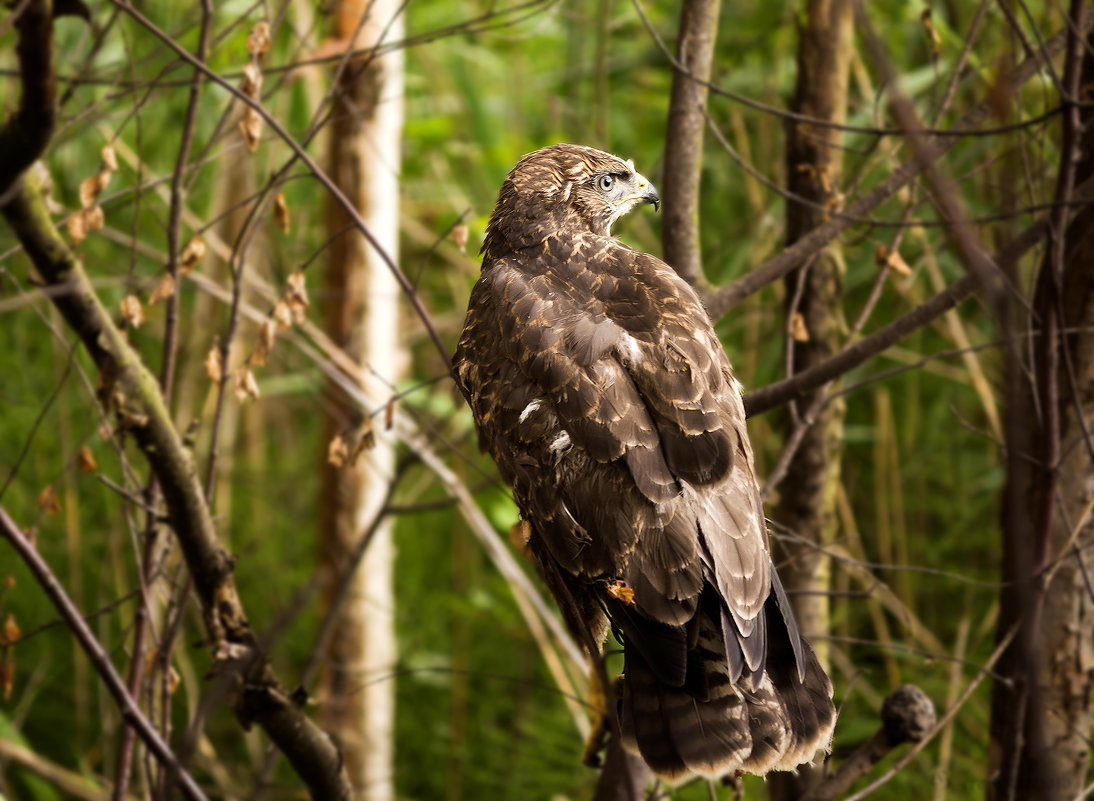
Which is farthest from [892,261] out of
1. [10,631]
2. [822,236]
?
[10,631]

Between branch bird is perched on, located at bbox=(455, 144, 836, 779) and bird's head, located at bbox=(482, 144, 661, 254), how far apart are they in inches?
12.7

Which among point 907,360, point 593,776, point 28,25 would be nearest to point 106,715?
point 593,776

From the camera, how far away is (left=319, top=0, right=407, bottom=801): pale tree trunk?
4070mm

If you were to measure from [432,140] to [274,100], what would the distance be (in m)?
0.78

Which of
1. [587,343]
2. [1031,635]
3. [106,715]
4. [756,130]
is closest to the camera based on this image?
[1031,635]

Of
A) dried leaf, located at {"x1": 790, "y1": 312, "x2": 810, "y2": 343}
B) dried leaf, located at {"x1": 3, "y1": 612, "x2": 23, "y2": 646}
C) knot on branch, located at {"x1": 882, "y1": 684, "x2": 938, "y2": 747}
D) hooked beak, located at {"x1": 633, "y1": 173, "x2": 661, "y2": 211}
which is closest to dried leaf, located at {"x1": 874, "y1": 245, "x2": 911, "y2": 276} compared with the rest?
dried leaf, located at {"x1": 790, "y1": 312, "x2": 810, "y2": 343}

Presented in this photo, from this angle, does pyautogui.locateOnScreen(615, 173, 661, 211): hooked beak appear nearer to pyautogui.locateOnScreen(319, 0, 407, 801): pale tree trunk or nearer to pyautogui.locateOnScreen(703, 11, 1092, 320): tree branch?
pyautogui.locateOnScreen(703, 11, 1092, 320): tree branch

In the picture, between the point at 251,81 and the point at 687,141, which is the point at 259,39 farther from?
the point at 687,141

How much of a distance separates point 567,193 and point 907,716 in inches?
50.3

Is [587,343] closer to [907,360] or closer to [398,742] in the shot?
[907,360]

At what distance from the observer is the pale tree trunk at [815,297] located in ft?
9.16

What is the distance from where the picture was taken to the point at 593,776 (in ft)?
15.2

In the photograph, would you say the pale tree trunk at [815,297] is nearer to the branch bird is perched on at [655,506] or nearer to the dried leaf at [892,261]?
the dried leaf at [892,261]

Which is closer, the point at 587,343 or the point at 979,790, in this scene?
the point at 587,343
